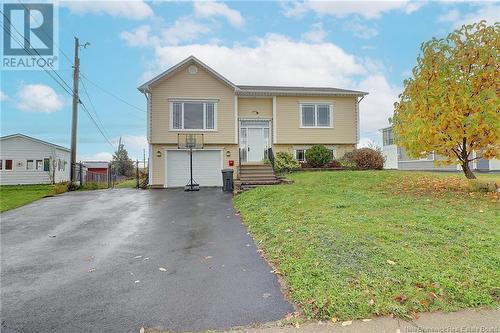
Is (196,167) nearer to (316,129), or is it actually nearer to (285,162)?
(285,162)

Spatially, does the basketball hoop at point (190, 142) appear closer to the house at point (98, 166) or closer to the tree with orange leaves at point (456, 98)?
the tree with orange leaves at point (456, 98)

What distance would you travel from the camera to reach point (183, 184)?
735 inches

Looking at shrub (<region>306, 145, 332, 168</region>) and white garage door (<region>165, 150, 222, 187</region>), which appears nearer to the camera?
white garage door (<region>165, 150, 222, 187</region>)

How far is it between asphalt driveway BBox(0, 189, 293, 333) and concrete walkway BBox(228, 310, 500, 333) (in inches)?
15.2

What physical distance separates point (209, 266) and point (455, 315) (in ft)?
11.1

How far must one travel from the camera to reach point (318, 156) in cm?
1881

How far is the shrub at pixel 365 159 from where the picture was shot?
1947 cm

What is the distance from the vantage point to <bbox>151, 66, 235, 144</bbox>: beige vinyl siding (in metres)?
18.3

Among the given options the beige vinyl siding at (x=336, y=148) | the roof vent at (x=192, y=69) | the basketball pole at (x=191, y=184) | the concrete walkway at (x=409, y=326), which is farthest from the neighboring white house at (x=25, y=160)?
the concrete walkway at (x=409, y=326)

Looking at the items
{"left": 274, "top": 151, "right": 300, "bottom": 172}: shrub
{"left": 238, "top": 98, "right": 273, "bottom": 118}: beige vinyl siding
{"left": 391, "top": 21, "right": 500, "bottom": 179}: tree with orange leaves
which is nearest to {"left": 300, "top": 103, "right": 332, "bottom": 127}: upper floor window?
{"left": 238, "top": 98, "right": 273, "bottom": 118}: beige vinyl siding

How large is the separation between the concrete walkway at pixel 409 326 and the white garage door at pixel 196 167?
1594 centimetres

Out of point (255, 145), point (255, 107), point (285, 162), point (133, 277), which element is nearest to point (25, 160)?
point (255, 145)
